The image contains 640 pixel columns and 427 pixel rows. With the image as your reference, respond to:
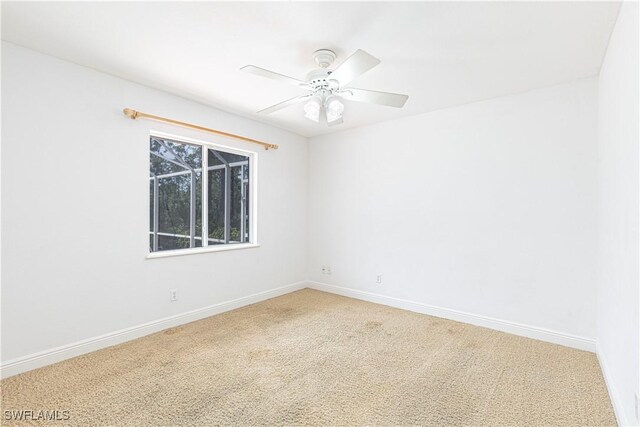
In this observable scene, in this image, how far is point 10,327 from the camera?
2197 millimetres

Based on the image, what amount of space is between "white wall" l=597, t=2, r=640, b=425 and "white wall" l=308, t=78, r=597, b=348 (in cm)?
31

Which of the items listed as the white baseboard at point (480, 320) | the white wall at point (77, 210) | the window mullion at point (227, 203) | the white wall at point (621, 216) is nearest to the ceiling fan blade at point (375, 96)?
the white wall at point (621, 216)

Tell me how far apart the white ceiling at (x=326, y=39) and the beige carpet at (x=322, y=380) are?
2.33 m

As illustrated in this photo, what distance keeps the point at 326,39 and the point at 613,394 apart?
287 centimetres

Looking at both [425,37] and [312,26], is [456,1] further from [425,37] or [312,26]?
[312,26]

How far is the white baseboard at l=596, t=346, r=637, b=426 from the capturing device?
1.67 metres

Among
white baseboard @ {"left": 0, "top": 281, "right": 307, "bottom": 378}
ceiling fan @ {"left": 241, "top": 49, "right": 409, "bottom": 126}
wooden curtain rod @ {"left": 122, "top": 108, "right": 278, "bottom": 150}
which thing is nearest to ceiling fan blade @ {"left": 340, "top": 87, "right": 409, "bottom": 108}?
ceiling fan @ {"left": 241, "top": 49, "right": 409, "bottom": 126}

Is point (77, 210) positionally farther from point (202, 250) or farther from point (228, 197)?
point (228, 197)

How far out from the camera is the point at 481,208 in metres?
3.24

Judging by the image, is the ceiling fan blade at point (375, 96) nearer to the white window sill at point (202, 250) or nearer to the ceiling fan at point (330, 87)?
the ceiling fan at point (330, 87)

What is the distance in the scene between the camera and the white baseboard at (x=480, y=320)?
2.72m

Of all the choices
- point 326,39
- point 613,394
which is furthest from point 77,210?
point 613,394

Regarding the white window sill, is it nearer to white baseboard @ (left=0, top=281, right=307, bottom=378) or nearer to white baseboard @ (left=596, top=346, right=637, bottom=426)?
white baseboard @ (left=0, top=281, right=307, bottom=378)

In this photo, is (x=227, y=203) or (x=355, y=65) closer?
(x=355, y=65)
